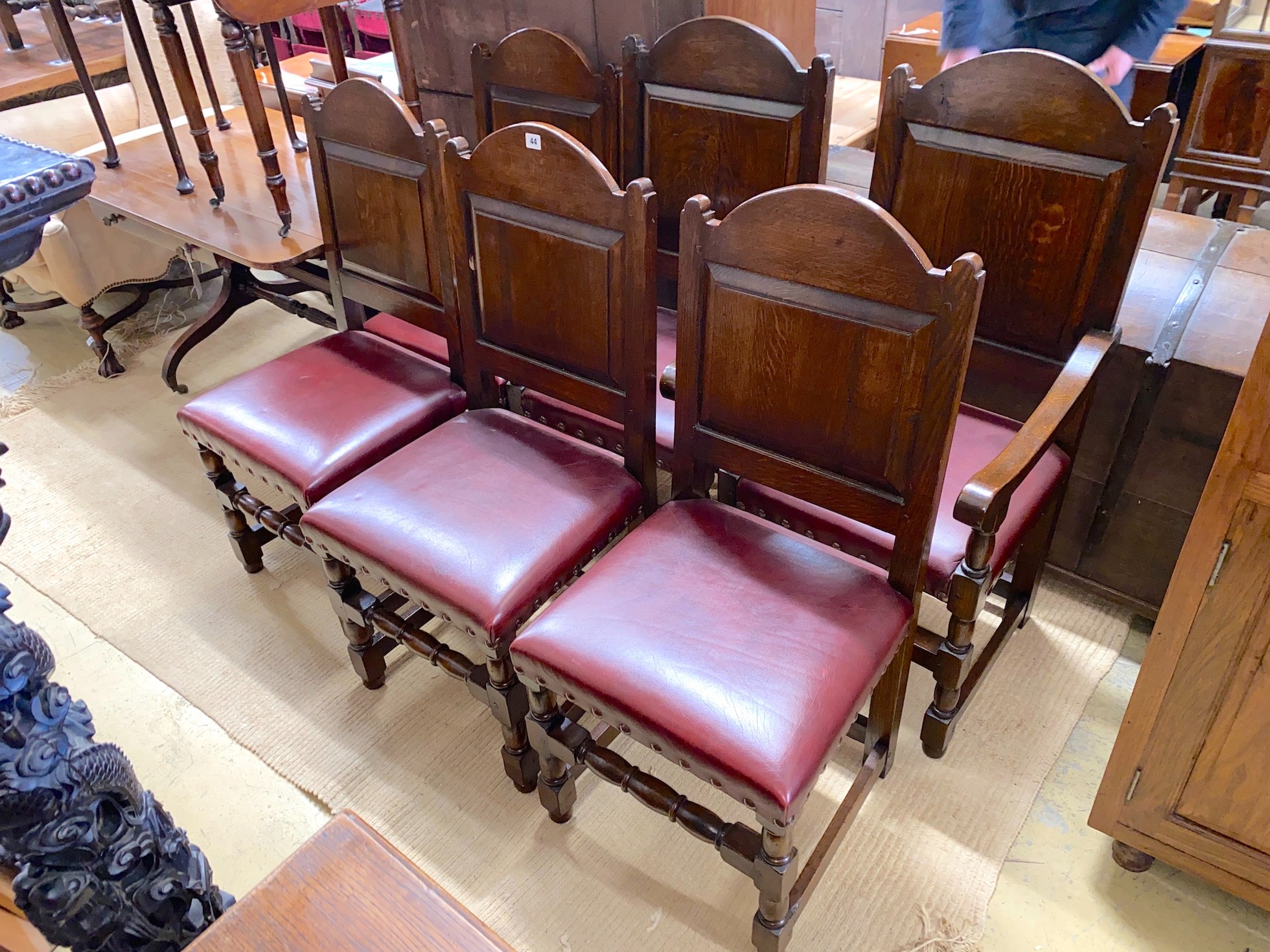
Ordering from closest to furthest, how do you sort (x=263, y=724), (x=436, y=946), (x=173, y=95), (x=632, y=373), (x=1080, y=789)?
(x=436, y=946)
(x=632, y=373)
(x=1080, y=789)
(x=263, y=724)
(x=173, y=95)

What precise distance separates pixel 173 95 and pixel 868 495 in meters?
3.04

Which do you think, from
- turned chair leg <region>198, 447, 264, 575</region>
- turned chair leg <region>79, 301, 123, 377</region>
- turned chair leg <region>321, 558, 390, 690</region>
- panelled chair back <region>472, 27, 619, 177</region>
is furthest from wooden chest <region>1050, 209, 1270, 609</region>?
turned chair leg <region>79, 301, 123, 377</region>

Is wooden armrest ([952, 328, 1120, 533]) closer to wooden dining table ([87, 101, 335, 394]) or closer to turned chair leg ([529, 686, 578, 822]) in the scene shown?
turned chair leg ([529, 686, 578, 822])

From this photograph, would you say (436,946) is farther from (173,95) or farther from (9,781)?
(173,95)

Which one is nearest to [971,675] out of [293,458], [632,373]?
[632,373]

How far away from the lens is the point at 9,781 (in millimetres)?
816

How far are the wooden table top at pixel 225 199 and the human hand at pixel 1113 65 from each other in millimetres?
1929

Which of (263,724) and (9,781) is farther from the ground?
(9,781)

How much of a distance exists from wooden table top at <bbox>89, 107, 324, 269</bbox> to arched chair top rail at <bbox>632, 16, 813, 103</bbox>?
894mm

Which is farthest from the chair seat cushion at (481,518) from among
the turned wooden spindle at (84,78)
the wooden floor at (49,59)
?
the wooden floor at (49,59)

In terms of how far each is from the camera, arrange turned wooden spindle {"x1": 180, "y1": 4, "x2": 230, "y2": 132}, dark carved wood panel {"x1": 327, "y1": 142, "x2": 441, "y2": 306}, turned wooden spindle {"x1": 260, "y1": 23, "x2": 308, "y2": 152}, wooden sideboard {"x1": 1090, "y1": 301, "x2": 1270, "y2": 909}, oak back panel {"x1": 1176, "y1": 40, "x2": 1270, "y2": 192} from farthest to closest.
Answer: oak back panel {"x1": 1176, "y1": 40, "x2": 1270, "y2": 192}, turned wooden spindle {"x1": 180, "y1": 4, "x2": 230, "y2": 132}, turned wooden spindle {"x1": 260, "y1": 23, "x2": 308, "y2": 152}, dark carved wood panel {"x1": 327, "y1": 142, "x2": 441, "y2": 306}, wooden sideboard {"x1": 1090, "y1": 301, "x2": 1270, "y2": 909}

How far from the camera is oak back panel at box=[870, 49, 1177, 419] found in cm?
136

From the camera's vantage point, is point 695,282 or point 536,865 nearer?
point 695,282

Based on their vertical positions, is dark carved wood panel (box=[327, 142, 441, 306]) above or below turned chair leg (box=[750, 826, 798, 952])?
above
